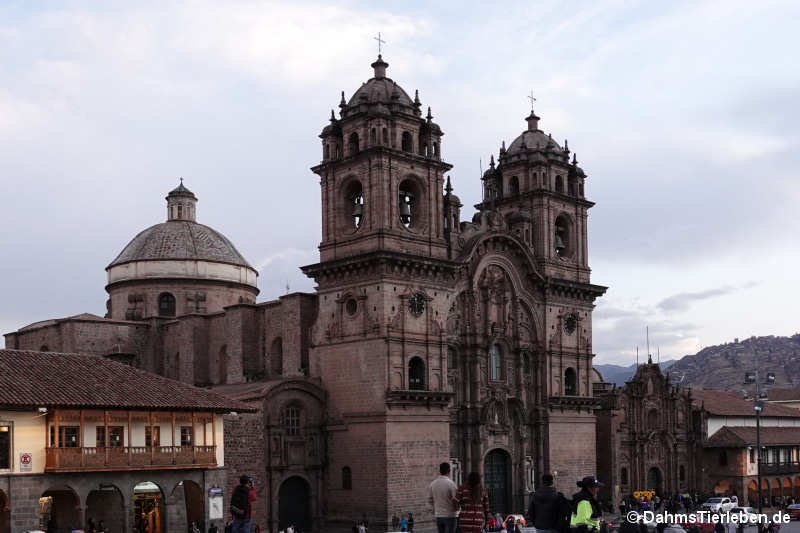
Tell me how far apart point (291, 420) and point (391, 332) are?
648 centimetres

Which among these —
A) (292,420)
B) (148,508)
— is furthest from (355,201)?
(148,508)

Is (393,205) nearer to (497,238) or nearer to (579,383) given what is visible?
(497,238)

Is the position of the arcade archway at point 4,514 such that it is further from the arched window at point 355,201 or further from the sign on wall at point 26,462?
the arched window at point 355,201

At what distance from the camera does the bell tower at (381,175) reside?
5534 cm

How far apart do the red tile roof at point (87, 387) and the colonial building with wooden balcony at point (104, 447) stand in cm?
4

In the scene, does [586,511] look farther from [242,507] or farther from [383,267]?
[383,267]

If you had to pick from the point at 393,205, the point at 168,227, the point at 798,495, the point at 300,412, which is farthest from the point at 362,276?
the point at 798,495

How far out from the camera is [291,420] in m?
54.1

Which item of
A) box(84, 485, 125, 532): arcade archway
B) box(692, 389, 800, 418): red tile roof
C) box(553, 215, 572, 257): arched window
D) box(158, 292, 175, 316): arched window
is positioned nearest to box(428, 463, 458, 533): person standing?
box(84, 485, 125, 532): arcade archway

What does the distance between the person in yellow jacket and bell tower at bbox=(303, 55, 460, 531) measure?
35.4 metres

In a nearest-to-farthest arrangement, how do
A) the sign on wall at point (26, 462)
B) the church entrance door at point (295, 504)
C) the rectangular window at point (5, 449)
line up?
the rectangular window at point (5, 449)
the sign on wall at point (26, 462)
the church entrance door at point (295, 504)

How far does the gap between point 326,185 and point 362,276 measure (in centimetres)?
593

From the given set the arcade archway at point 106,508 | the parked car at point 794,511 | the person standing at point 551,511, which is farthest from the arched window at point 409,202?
the person standing at point 551,511

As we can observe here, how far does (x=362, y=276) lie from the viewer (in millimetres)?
55062
